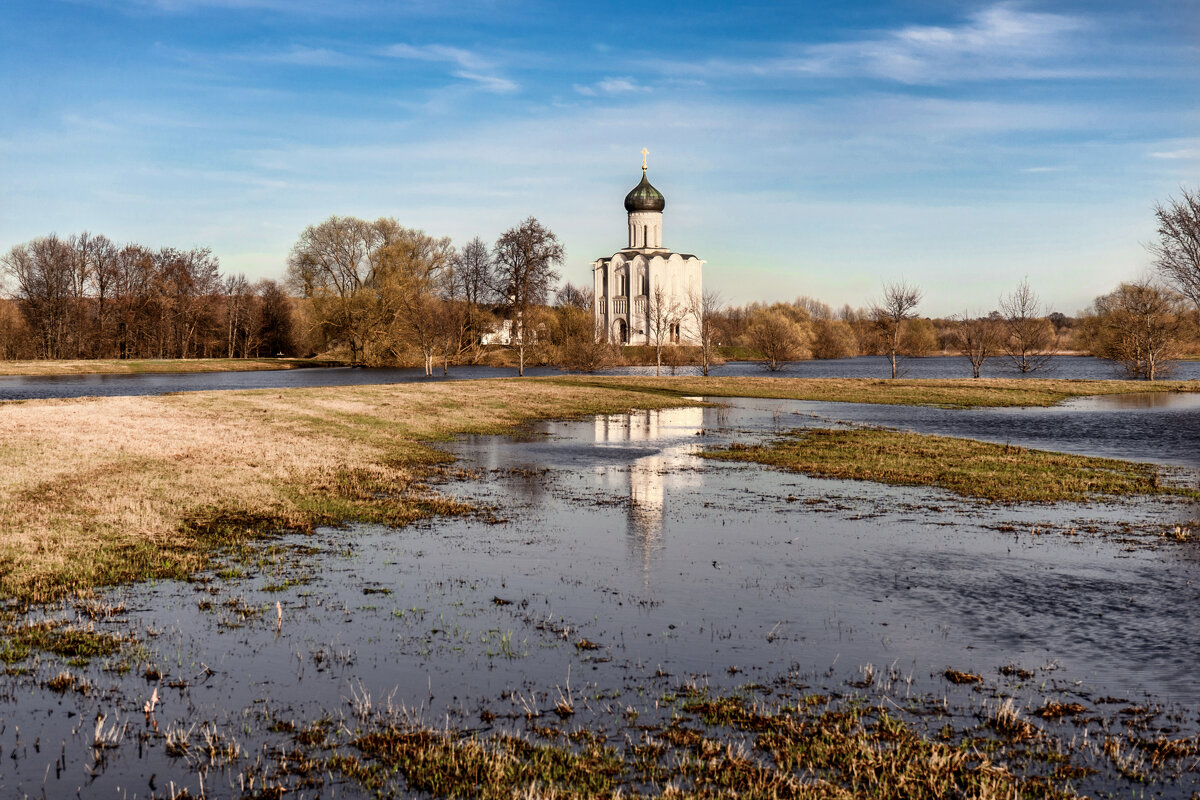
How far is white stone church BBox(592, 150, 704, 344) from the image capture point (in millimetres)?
124500

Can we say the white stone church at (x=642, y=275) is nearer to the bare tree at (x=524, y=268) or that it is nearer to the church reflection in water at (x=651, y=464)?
the bare tree at (x=524, y=268)

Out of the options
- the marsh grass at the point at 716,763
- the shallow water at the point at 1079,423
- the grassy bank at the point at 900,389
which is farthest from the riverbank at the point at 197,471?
the grassy bank at the point at 900,389

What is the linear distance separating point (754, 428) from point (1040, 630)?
2294 cm

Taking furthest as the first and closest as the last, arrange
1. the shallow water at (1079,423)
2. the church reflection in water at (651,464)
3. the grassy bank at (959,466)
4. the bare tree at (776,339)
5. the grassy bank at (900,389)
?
the bare tree at (776,339) < the grassy bank at (900,389) < the shallow water at (1079,423) < the grassy bank at (959,466) < the church reflection in water at (651,464)

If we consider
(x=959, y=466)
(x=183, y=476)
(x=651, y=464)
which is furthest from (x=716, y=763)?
(x=959, y=466)

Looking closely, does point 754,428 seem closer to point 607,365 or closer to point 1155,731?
point 1155,731

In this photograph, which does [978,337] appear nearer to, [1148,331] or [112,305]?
[1148,331]

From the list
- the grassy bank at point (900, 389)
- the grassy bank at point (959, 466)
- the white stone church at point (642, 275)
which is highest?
the white stone church at point (642, 275)

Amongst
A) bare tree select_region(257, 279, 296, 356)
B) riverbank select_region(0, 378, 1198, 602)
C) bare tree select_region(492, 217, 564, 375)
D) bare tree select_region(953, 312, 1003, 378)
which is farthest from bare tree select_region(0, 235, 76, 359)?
bare tree select_region(953, 312, 1003, 378)

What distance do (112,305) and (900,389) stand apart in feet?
267

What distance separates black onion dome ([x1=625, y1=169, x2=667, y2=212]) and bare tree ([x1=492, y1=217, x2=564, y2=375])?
4473cm

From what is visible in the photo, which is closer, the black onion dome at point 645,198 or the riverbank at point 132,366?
the riverbank at point 132,366

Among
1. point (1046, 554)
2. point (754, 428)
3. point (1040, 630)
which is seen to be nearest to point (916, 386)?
point (754, 428)

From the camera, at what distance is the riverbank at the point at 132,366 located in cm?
7888
